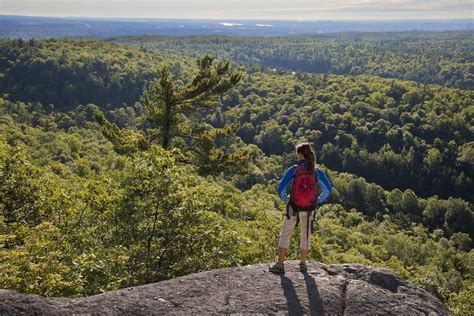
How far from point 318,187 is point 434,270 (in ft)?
227

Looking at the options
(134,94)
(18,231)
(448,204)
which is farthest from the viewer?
(134,94)

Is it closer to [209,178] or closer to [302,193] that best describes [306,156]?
[302,193]

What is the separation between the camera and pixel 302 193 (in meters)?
9.02

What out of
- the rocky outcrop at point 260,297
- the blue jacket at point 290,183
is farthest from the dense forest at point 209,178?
the blue jacket at point 290,183

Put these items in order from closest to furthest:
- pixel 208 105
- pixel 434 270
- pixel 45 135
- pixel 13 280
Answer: pixel 13 280 → pixel 208 105 → pixel 434 270 → pixel 45 135

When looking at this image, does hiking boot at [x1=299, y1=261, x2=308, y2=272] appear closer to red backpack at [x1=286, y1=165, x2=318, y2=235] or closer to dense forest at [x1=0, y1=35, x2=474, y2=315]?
red backpack at [x1=286, y1=165, x2=318, y2=235]

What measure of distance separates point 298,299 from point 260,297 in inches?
27.0

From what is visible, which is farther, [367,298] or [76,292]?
[76,292]

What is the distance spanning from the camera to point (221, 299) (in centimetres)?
774

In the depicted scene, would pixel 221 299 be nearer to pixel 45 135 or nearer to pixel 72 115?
pixel 45 135

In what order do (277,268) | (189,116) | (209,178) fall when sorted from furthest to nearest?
1. (209,178)
2. (189,116)
3. (277,268)

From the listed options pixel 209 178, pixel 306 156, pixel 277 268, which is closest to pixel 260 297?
pixel 277 268

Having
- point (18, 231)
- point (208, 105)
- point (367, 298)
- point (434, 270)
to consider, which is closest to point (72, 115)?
point (434, 270)

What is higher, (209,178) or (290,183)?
(290,183)
